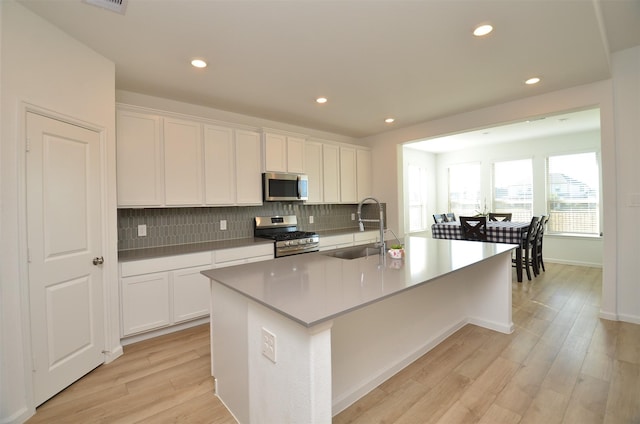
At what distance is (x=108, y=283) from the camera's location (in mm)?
2490

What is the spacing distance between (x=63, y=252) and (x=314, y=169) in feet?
10.7

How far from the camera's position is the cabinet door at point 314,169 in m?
4.60

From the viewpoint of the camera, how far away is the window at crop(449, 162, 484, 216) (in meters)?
7.34

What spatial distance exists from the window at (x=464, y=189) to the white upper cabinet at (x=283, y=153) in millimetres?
5071

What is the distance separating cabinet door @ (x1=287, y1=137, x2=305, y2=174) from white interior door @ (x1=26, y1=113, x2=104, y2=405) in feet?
7.62

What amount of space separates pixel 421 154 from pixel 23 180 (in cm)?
740

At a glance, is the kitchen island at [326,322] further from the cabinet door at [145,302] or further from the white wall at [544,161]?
the white wall at [544,161]

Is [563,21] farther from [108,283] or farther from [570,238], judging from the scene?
[570,238]

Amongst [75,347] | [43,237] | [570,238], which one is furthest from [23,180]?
[570,238]

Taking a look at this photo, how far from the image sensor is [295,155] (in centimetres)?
433

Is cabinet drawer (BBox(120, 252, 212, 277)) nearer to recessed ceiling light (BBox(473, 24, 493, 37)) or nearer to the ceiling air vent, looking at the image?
the ceiling air vent

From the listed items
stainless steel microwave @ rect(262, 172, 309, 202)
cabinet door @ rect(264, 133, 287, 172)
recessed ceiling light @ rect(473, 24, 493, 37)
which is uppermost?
recessed ceiling light @ rect(473, 24, 493, 37)

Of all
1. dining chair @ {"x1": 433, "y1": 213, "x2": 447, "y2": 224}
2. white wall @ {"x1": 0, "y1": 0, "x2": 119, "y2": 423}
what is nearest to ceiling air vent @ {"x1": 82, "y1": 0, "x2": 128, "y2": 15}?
white wall @ {"x1": 0, "y1": 0, "x2": 119, "y2": 423}

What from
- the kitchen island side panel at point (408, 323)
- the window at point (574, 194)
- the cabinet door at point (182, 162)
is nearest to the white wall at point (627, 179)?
the kitchen island side panel at point (408, 323)
